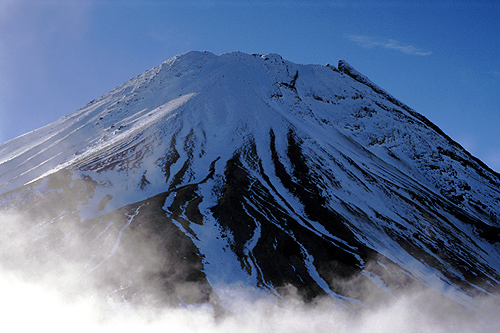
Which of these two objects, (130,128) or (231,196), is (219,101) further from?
(231,196)

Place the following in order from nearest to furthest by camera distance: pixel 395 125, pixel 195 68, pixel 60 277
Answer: pixel 60 277, pixel 395 125, pixel 195 68

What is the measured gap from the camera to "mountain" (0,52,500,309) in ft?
194

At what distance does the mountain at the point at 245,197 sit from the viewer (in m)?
59.1

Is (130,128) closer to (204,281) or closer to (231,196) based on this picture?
(231,196)

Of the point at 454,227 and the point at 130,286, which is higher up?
the point at 454,227

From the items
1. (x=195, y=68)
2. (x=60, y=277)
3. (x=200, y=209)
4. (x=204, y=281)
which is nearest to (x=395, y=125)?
(x=195, y=68)

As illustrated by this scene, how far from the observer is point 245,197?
74.8m

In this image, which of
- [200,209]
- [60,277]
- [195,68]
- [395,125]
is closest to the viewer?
[60,277]

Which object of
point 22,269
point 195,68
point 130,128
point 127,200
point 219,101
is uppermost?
point 195,68

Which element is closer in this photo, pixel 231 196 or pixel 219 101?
pixel 231 196

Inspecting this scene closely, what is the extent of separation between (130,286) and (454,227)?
212 ft

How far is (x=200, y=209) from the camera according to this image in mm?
71062

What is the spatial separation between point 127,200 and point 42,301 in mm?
24623

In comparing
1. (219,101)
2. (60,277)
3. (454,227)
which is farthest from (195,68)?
(60,277)
